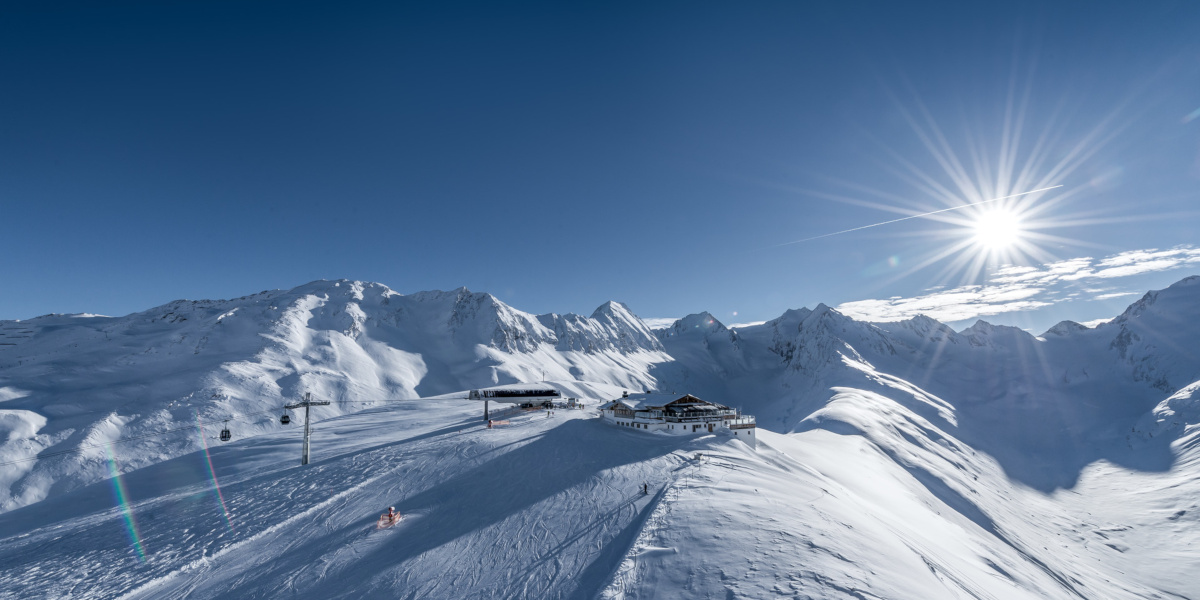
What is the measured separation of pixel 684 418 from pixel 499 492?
25421 mm

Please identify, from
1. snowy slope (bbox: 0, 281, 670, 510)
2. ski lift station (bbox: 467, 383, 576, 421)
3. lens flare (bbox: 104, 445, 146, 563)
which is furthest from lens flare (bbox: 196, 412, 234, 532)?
snowy slope (bbox: 0, 281, 670, 510)

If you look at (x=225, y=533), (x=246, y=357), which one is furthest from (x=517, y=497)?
(x=246, y=357)

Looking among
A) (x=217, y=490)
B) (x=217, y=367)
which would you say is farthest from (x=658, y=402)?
(x=217, y=367)

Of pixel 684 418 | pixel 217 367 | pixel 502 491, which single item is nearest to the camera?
pixel 502 491

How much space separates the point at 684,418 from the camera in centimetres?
4772

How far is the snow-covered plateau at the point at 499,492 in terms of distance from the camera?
1819cm

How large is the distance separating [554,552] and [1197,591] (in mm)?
100199

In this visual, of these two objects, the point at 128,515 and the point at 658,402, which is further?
the point at 658,402

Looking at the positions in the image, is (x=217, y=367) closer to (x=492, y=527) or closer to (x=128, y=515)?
(x=128, y=515)

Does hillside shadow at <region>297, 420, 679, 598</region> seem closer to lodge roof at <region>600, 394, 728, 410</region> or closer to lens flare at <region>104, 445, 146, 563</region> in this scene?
lodge roof at <region>600, 394, 728, 410</region>

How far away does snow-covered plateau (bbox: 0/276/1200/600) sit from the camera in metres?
18.2

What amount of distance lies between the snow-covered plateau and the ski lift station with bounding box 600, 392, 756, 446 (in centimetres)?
303

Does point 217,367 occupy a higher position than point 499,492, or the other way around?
point 217,367

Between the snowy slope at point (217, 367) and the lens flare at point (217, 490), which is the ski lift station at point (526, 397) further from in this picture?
the snowy slope at point (217, 367)
